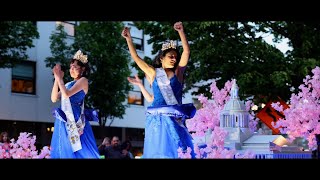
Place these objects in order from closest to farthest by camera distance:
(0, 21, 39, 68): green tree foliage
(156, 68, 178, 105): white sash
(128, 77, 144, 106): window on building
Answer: (156, 68, 178, 105): white sash
(0, 21, 39, 68): green tree foliage
(128, 77, 144, 106): window on building

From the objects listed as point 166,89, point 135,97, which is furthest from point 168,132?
point 135,97

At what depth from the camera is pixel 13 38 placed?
17047 mm

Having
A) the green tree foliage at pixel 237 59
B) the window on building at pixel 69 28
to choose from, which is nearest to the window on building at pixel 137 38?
the window on building at pixel 69 28

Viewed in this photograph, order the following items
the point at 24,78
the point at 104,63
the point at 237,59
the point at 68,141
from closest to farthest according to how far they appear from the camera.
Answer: the point at 68,141 < the point at 237,59 < the point at 104,63 < the point at 24,78

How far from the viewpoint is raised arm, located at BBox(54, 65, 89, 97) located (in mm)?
5855

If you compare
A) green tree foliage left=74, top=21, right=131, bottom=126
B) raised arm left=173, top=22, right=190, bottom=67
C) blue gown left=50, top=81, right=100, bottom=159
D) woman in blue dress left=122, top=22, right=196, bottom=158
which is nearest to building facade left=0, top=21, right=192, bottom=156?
green tree foliage left=74, top=21, right=131, bottom=126

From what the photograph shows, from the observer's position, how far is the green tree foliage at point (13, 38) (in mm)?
16656

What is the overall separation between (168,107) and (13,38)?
12.2 meters

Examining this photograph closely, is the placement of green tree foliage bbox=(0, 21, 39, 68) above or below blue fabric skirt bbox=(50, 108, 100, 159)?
above

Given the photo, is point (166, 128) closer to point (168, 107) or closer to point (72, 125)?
point (168, 107)

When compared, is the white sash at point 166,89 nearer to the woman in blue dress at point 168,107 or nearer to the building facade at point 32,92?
the woman in blue dress at point 168,107

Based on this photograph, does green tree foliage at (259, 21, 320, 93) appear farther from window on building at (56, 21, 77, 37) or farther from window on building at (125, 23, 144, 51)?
window on building at (125, 23, 144, 51)

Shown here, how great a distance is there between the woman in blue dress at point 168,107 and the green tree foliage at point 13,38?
11295 mm
